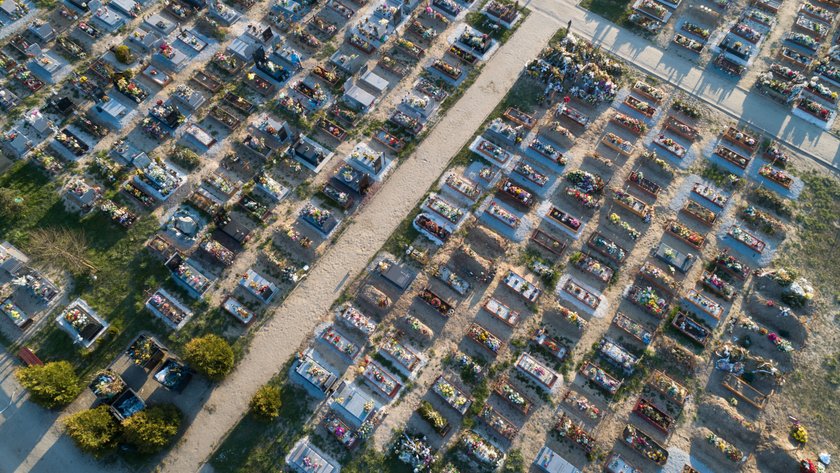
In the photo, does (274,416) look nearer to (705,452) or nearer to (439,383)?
(439,383)

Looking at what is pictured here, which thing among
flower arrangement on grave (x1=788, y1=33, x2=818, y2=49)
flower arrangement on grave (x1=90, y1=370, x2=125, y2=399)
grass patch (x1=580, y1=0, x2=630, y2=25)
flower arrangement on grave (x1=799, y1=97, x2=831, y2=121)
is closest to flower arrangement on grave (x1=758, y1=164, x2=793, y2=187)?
flower arrangement on grave (x1=799, y1=97, x2=831, y2=121)

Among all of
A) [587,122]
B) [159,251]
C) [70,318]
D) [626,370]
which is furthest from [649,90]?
[70,318]

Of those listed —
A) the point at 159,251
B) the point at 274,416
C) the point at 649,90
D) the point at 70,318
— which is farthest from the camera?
the point at 649,90

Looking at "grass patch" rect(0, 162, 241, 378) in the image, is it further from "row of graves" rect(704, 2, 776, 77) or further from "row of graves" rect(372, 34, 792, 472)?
"row of graves" rect(704, 2, 776, 77)

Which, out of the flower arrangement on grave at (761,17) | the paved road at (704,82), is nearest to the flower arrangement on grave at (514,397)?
the paved road at (704,82)

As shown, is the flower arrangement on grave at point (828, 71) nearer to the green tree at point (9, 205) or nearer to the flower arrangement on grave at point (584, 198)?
the flower arrangement on grave at point (584, 198)
